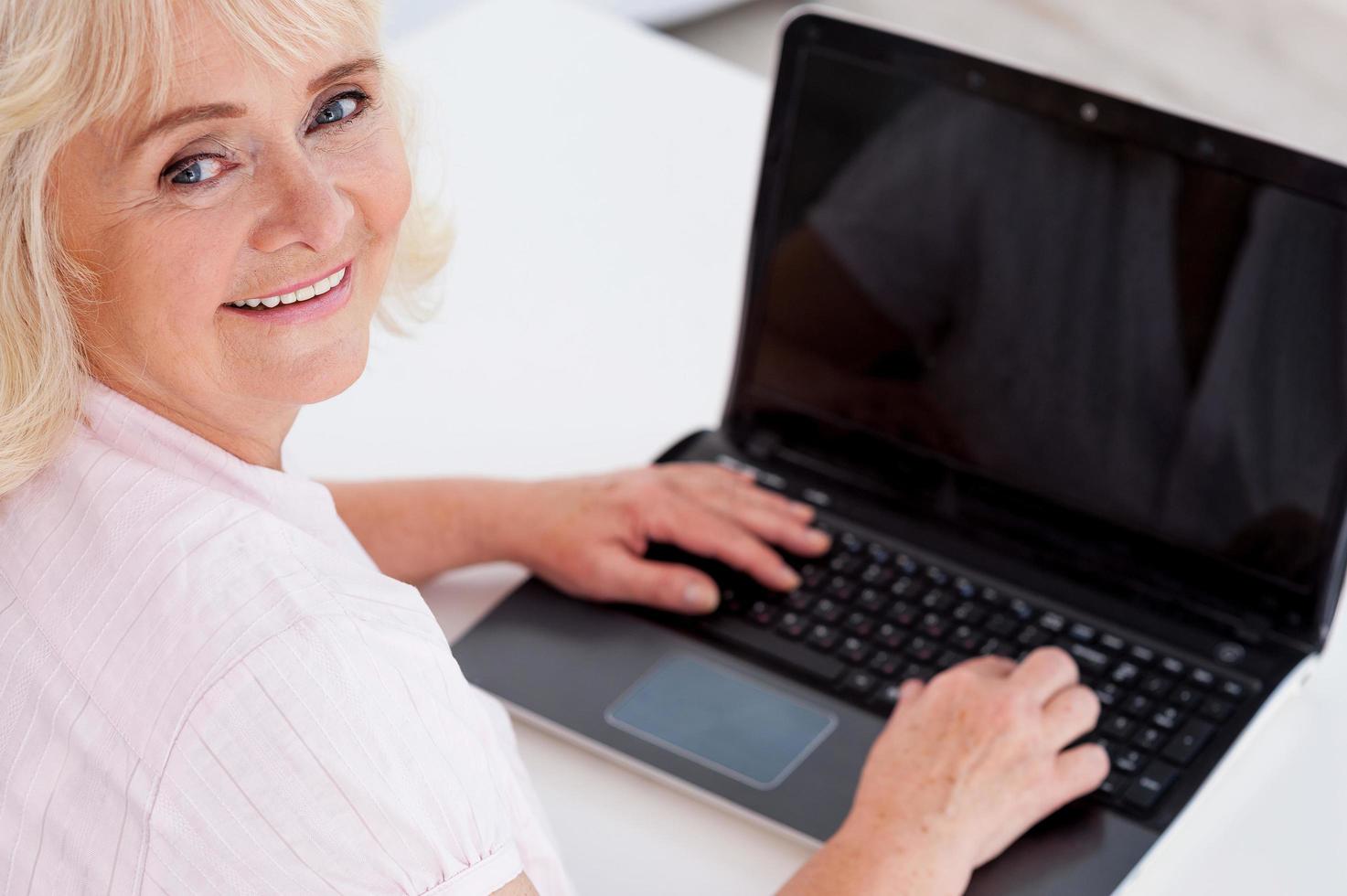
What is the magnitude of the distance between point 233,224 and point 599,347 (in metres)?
0.70

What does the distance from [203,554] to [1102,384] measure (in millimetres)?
624

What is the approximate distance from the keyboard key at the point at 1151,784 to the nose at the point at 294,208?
0.54 metres

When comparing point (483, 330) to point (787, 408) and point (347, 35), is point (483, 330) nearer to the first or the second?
point (787, 408)

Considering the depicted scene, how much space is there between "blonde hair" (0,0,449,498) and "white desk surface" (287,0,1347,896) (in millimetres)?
344

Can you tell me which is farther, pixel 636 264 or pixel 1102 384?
pixel 636 264

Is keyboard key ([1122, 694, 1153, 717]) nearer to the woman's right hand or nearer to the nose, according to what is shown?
the woman's right hand

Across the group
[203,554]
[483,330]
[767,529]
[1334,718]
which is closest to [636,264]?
[483,330]

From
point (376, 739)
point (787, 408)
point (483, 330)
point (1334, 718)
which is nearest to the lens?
point (376, 739)

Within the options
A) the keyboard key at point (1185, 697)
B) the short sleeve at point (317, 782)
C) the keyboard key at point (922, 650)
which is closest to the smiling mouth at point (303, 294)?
the short sleeve at point (317, 782)

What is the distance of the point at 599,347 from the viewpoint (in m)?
1.43

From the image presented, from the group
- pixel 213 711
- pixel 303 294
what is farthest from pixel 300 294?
pixel 213 711

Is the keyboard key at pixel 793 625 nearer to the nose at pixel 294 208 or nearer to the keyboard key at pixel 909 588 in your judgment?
the keyboard key at pixel 909 588

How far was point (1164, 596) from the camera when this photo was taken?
1104mm

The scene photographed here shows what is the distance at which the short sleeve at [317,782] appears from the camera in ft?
2.21
